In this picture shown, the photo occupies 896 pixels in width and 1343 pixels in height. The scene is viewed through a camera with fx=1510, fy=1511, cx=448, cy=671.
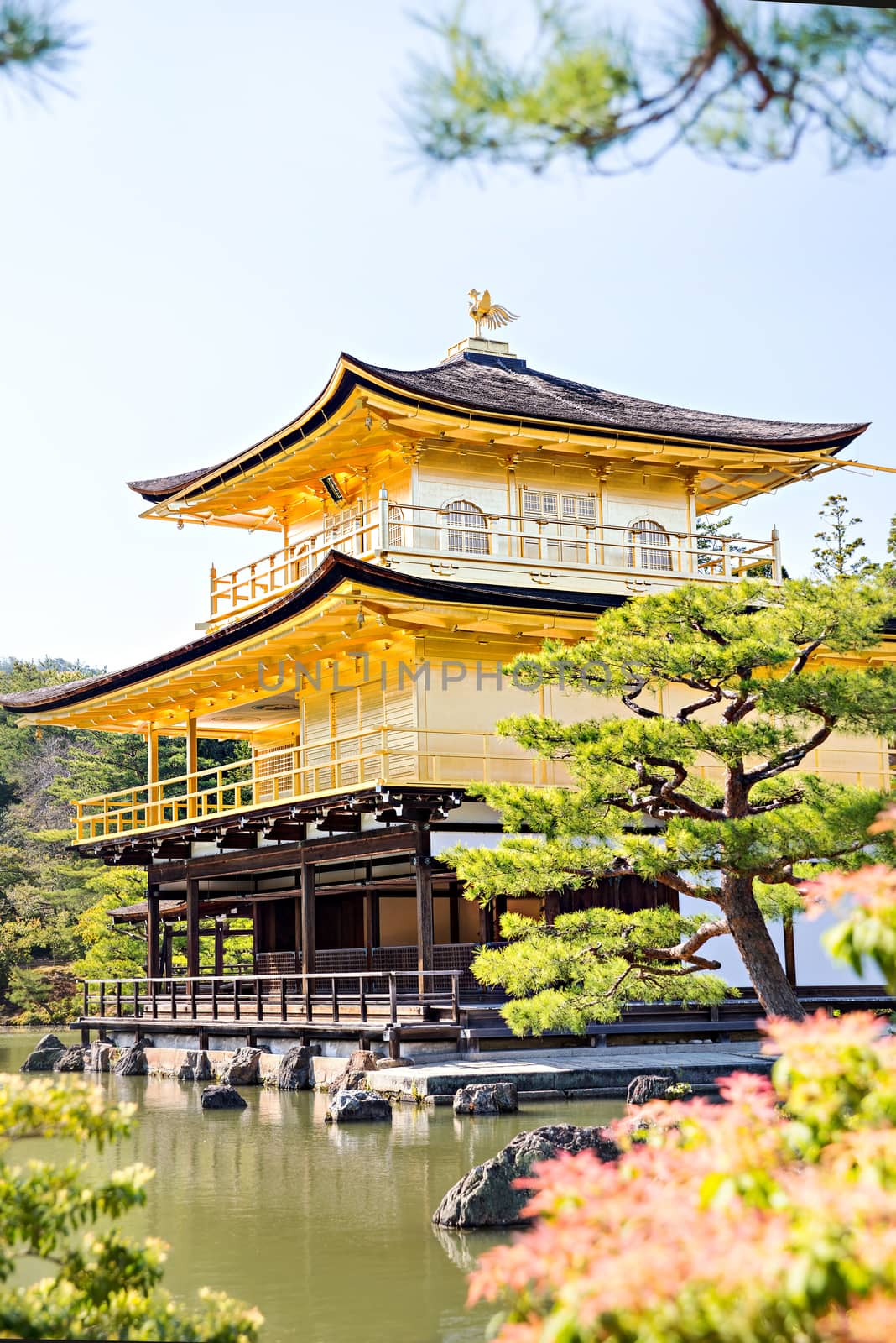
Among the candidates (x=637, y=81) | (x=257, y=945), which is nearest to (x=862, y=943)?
(x=637, y=81)

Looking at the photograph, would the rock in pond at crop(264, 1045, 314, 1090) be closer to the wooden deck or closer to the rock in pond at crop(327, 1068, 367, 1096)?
the wooden deck

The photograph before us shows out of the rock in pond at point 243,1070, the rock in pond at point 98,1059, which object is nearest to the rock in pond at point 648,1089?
the rock in pond at point 243,1070

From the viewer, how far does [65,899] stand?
41531 mm

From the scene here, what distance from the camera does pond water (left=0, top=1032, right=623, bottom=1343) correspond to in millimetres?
6777

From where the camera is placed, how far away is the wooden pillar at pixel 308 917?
814 inches

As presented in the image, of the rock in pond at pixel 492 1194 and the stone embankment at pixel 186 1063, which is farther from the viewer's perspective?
the stone embankment at pixel 186 1063

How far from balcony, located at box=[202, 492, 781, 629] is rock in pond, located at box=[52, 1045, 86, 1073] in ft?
23.3

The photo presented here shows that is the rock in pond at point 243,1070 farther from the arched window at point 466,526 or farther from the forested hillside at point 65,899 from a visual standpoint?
the forested hillside at point 65,899

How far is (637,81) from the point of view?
19.1 ft

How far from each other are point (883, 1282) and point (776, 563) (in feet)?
69.1

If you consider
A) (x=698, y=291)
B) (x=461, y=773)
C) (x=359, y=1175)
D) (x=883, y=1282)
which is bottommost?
(x=359, y=1175)

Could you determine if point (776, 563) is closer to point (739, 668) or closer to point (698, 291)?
point (739, 668)

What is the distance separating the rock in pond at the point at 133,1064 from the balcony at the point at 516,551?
7.01m

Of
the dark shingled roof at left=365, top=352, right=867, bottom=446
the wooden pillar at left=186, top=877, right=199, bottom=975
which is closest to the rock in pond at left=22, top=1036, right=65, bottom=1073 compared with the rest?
the wooden pillar at left=186, top=877, right=199, bottom=975
